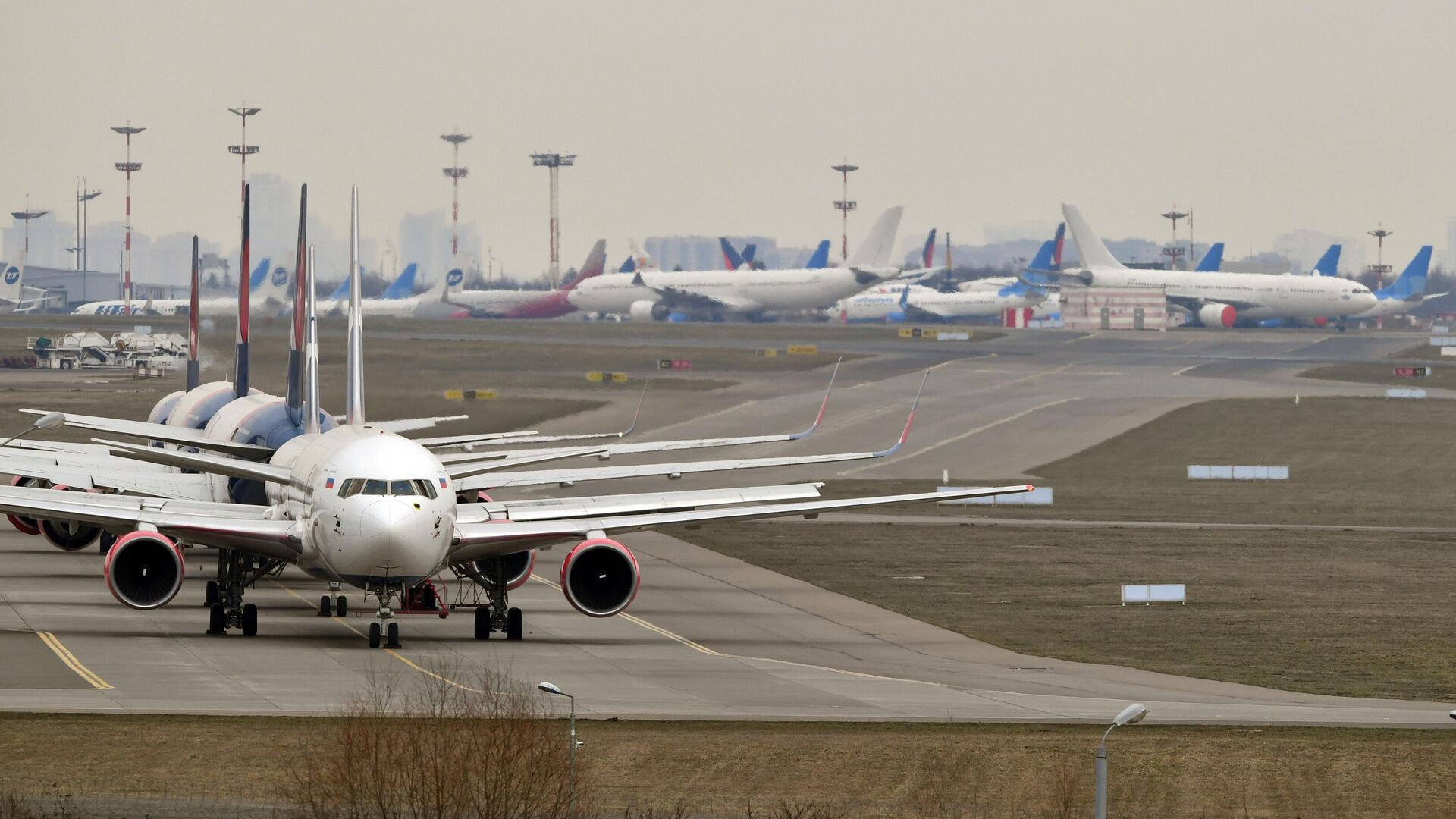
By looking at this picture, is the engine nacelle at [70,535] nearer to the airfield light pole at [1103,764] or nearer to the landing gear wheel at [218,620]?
the landing gear wheel at [218,620]

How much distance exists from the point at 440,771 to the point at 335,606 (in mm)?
26113

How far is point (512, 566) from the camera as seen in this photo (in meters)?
49.1

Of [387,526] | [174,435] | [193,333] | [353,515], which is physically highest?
[193,333]

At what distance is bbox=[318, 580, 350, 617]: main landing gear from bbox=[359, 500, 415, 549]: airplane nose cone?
265 inches

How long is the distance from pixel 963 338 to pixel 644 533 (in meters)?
130

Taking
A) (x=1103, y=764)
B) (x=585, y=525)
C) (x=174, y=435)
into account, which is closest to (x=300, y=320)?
(x=174, y=435)

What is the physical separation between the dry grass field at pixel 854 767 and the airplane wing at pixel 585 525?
446 inches

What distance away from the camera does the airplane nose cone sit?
42.9 meters

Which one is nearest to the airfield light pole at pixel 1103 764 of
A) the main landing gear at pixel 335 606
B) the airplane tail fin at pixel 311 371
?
the main landing gear at pixel 335 606

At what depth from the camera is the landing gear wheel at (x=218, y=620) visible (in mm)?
46344

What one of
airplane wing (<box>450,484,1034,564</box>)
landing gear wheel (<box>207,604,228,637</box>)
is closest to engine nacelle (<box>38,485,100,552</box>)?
landing gear wheel (<box>207,604,228,637</box>)

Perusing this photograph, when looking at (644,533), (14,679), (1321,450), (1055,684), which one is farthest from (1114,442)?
(14,679)

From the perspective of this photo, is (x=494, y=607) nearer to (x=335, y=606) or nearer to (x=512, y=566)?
(x=512, y=566)

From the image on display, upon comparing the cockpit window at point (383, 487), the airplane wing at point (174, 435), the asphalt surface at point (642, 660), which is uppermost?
the airplane wing at point (174, 435)
